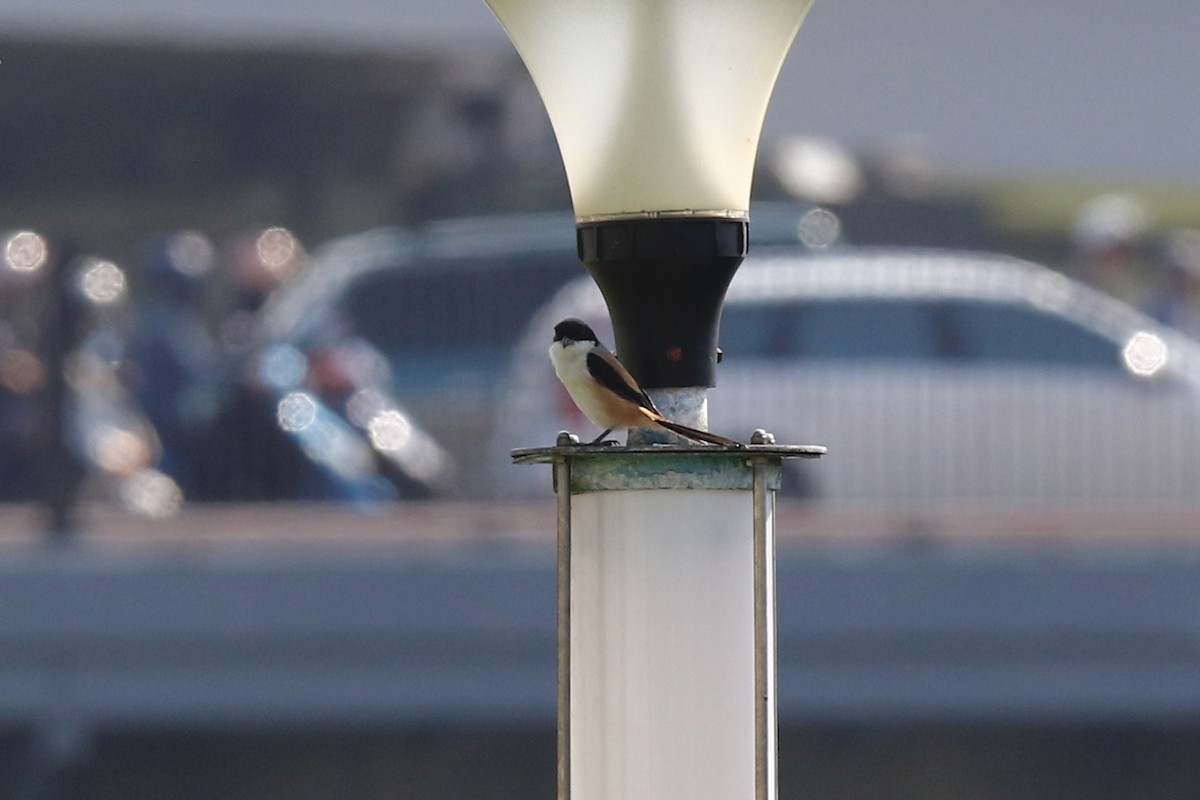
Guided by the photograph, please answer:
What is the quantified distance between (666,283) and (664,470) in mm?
312

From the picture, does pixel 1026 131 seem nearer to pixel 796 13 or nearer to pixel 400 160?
pixel 400 160

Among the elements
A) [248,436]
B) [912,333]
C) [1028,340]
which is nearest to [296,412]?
[248,436]

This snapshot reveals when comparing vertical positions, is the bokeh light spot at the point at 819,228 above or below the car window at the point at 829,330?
above

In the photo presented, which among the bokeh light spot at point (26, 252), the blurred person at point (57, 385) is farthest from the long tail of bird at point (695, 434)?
the bokeh light spot at point (26, 252)

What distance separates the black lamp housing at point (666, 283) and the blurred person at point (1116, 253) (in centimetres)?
791

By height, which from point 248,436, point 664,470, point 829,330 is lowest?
point 664,470

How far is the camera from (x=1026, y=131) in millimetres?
12766

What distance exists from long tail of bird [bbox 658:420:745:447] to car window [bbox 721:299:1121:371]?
7.49m

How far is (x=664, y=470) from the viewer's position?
306 cm

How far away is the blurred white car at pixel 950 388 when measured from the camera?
10.5 metres

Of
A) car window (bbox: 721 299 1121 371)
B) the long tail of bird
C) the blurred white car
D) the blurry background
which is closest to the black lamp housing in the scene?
the long tail of bird

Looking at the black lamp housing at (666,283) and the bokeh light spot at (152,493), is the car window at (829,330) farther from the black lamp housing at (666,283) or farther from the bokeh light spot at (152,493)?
the black lamp housing at (666,283)

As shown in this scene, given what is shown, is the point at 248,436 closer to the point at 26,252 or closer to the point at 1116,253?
the point at 26,252

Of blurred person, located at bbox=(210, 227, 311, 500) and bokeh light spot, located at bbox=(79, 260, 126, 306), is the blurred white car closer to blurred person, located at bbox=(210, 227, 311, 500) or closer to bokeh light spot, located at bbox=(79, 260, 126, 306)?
blurred person, located at bbox=(210, 227, 311, 500)
